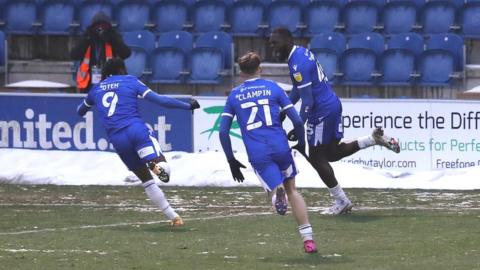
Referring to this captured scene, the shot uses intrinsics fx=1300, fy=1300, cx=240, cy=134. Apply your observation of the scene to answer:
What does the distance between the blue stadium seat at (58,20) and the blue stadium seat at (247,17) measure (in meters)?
3.39

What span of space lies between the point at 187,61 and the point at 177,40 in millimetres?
744

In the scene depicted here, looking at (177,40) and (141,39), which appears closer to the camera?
(177,40)

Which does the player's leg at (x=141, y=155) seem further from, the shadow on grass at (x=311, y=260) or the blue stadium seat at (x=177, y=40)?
the blue stadium seat at (x=177, y=40)

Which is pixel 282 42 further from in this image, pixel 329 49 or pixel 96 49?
pixel 329 49

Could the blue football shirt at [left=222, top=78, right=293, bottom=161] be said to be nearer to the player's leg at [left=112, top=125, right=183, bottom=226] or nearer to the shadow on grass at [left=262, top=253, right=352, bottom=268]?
the shadow on grass at [left=262, top=253, right=352, bottom=268]

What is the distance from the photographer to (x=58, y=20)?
26.4 m

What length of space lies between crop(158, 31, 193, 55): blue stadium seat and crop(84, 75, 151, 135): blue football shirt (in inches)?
398

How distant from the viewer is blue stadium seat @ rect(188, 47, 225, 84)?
2416 cm

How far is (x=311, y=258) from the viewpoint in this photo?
1150 cm

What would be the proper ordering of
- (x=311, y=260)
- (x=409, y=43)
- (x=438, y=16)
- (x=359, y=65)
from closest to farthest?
(x=311, y=260), (x=359, y=65), (x=409, y=43), (x=438, y=16)

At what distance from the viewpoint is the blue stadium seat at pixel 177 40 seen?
24953 mm

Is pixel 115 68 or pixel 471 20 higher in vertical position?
pixel 115 68

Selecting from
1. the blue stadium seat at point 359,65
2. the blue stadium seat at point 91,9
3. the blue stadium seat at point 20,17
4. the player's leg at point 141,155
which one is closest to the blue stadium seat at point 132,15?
the blue stadium seat at point 91,9

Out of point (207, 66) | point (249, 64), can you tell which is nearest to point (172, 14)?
point (207, 66)
